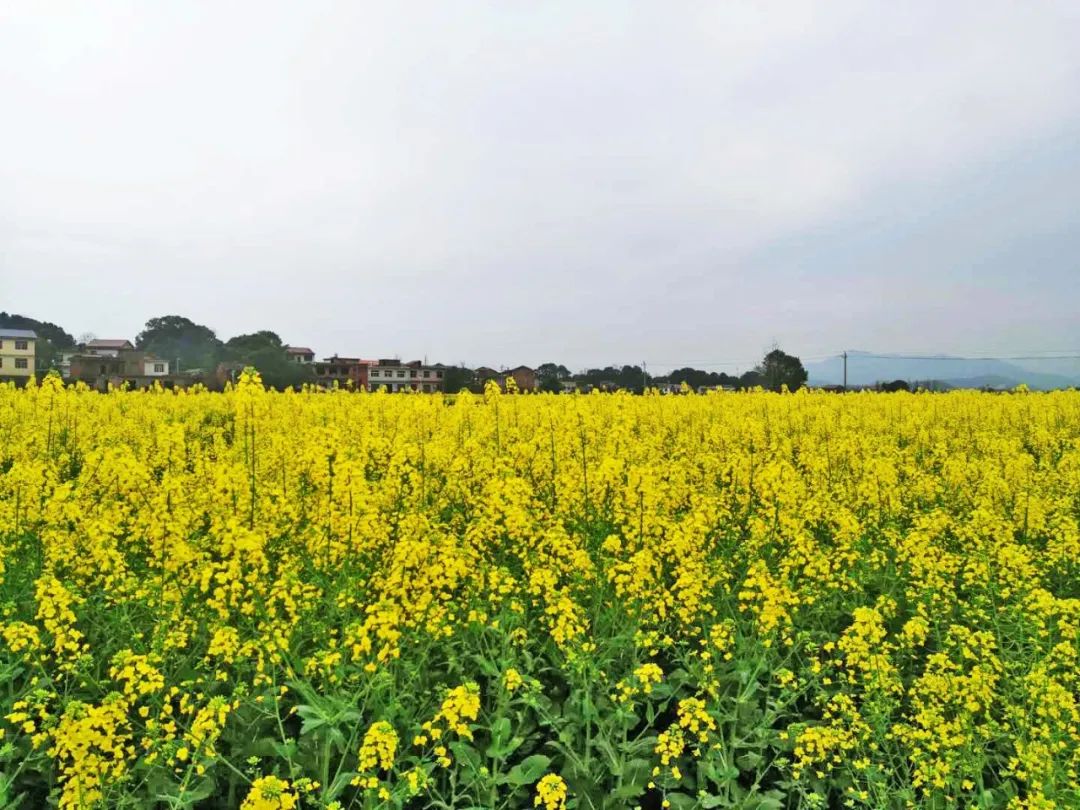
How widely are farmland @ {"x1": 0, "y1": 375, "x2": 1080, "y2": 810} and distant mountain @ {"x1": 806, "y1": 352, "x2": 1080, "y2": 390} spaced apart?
22689 mm

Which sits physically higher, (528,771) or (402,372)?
(402,372)

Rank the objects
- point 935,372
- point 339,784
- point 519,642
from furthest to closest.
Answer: point 935,372 → point 519,642 → point 339,784

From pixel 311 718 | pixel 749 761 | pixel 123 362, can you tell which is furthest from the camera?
pixel 123 362

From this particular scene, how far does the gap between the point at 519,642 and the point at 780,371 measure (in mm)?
31346

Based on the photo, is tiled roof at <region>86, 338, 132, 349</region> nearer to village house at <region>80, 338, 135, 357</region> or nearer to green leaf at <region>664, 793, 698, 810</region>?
village house at <region>80, 338, 135, 357</region>

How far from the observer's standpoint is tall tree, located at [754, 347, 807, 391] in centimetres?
2851

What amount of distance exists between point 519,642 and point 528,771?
72 centimetres

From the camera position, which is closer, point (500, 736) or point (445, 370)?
point (500, 736)

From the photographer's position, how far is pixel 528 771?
2812 mm

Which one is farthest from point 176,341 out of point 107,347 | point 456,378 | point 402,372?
point 456,378

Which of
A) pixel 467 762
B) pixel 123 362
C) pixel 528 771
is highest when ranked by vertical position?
pixel 123 362

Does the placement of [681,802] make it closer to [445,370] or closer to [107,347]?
[445,370]

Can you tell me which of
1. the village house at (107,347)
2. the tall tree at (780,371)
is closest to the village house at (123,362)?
the village house at (107,347)

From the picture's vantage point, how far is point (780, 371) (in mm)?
32156
